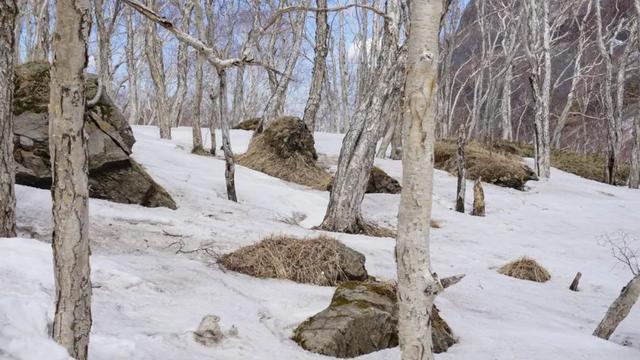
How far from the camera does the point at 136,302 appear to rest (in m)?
3.04

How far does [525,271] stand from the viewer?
5652 mm

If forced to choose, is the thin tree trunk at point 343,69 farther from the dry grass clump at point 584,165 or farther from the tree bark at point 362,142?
the tree bark at point 362,142

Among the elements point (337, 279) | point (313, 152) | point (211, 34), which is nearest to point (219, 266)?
point (337, 279)

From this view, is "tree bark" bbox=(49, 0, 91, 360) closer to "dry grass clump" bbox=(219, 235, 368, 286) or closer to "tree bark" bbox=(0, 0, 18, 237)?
"tree bark" bbox=(0, 0, 18, 237)

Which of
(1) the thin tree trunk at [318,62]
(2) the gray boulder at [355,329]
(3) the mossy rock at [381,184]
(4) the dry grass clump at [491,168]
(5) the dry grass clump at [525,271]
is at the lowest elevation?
(5) the dry grass clump at [525,271]

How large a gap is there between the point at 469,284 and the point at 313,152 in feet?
21.3

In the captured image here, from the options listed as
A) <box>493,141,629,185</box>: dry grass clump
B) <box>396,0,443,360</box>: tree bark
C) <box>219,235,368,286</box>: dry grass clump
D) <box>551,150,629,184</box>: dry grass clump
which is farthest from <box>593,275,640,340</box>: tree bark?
<box>551,150,629,184</box>: dry grass clump

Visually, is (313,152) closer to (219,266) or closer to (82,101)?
(219,266)

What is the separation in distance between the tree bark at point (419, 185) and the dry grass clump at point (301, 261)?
203cm

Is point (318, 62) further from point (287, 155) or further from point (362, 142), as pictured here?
point (362, 142)

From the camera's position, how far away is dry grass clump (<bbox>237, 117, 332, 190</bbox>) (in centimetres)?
1005

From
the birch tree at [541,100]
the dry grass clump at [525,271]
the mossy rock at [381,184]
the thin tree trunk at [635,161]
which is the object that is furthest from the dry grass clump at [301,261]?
the thin tree trunk at [635,161]

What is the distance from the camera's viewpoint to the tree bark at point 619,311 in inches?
142

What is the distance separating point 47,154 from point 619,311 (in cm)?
527
